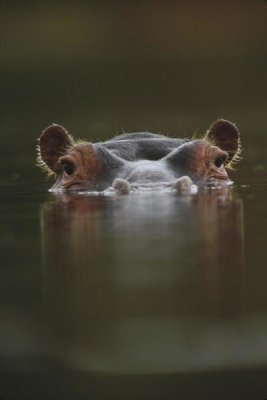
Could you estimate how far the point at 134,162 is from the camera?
448 cm

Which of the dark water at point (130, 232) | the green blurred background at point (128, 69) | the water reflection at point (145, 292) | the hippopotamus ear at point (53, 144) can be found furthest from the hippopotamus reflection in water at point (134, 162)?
the water reflection at point (145, 292)

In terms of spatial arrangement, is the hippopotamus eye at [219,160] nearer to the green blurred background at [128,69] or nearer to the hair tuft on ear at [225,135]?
the hair tuft on ear at [225,135]

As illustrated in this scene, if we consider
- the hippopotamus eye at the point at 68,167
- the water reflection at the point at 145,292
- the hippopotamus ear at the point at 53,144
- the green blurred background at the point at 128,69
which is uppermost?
the green blurred background at the point at 128,69

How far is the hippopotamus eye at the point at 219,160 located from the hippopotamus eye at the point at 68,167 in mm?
707

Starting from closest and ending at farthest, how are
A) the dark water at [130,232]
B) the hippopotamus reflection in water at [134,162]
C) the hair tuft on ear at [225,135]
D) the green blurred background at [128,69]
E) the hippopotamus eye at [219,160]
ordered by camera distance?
the dark water at [130,232] → the hippopotamus reflection in water at [134,162] → the green blurred background at [128,69] → the hippopotamus eye at [219,160] → the hair tuft on ear at [225,135]

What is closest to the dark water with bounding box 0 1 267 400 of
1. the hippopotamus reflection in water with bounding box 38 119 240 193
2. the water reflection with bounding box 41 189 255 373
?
the water reflection with bounding box 41 189 255 373

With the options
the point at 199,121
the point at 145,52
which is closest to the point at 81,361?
the point at 145,52

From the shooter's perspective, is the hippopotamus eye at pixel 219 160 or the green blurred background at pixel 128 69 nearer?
the green blurred background at pixel 128 69

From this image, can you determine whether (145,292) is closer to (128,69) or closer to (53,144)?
(53,144)

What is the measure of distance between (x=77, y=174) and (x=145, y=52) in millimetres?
1187

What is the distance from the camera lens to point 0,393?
5.25 feet

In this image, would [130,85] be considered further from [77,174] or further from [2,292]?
[2,292]

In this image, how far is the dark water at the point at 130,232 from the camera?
1617 mm

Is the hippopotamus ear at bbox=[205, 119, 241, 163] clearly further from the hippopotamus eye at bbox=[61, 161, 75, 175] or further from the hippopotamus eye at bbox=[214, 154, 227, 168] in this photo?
the hippopotamus eye at bbox=[61, 161, 75, 175]
